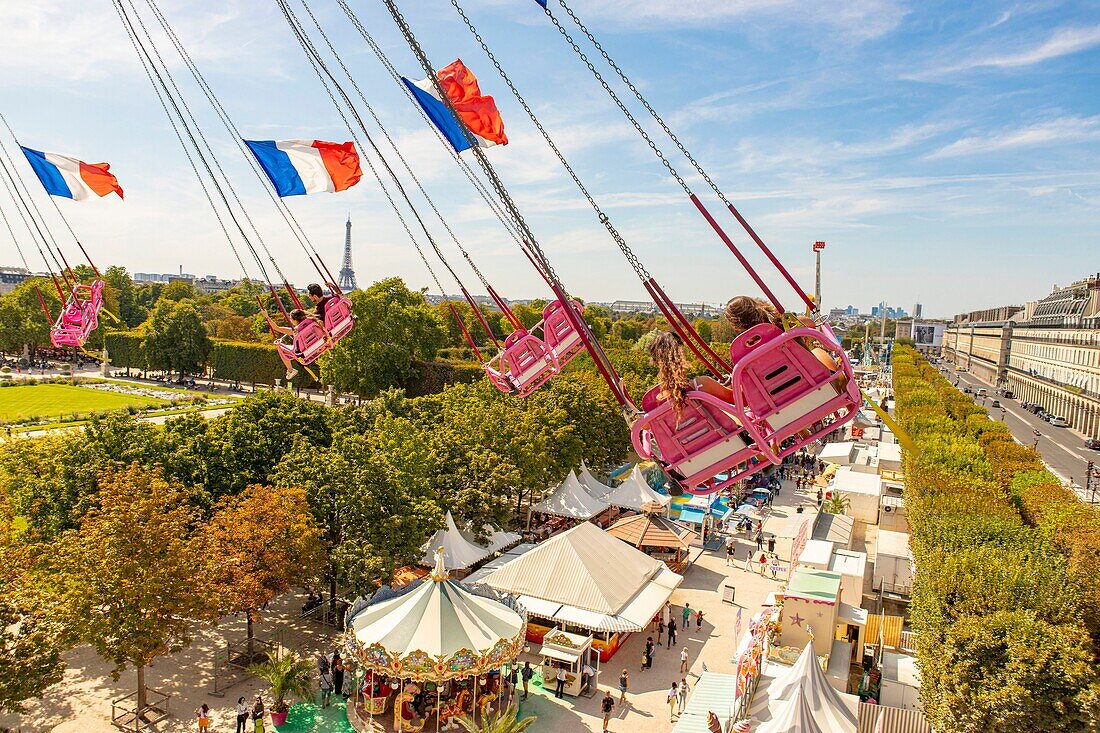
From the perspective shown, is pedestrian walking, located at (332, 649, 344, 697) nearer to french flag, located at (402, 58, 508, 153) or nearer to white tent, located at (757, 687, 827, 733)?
white tent, located at (757, 687, 827, 733)

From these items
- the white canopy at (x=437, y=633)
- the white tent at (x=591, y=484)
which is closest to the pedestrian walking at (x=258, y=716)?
the white canopy at (x=437, y=633)

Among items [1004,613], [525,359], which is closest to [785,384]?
[525,359]

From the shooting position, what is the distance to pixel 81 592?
51.2 ft

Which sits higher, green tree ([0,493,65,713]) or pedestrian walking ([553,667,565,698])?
green tree ([0,493,65,713])

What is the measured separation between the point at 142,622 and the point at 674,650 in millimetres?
14908

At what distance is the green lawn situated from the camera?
53.8 meters

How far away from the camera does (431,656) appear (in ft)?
53.4

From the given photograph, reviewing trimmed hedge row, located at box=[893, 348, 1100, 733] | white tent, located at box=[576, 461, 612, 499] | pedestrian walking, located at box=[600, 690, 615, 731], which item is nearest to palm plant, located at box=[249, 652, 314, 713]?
pedestrian walking, located at box=[600, 690, 615, 731]

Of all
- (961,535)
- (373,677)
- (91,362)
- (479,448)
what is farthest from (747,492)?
(91,362)

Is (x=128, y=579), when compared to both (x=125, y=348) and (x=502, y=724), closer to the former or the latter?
(x=502, y=724)

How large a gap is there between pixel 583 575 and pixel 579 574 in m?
0.14

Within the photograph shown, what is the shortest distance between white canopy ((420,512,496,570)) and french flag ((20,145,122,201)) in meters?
13.9

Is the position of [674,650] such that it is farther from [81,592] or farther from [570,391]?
[570,391]

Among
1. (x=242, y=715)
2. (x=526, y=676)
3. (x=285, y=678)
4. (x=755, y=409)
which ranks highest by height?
(x=755, y=409)
